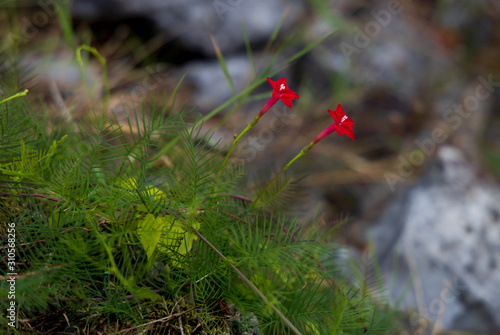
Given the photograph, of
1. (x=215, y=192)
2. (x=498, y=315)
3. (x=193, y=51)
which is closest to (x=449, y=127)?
(x=498, y=315)

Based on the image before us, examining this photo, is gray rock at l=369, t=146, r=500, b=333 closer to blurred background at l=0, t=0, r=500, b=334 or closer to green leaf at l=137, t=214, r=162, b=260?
blurred background at l=0, t=0, r=500, b=334

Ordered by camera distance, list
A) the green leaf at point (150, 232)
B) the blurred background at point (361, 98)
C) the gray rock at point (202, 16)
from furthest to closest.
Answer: the gray rock at point (202, 16)
the blurred background at point (361, 98)
the green leaf at point (150, 232)

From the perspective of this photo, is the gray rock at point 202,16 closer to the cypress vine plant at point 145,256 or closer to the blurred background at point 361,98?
the blurred background at point 361,98

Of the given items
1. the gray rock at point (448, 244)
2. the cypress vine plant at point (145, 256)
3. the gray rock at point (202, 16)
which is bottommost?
the gray rock at point (448, 244)

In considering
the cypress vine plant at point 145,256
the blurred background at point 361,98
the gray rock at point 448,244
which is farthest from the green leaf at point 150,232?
the gray rock at point 448,244

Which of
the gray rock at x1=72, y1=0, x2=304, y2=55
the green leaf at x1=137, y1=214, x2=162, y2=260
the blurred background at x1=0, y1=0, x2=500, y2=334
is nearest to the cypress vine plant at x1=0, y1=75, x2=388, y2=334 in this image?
the green leaf at x1=137, y1=214, x2=162, y2=260

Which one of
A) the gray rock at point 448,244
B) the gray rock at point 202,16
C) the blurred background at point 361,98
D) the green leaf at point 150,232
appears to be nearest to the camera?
the green leaf at point 150,232

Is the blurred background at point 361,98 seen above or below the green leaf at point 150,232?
below
